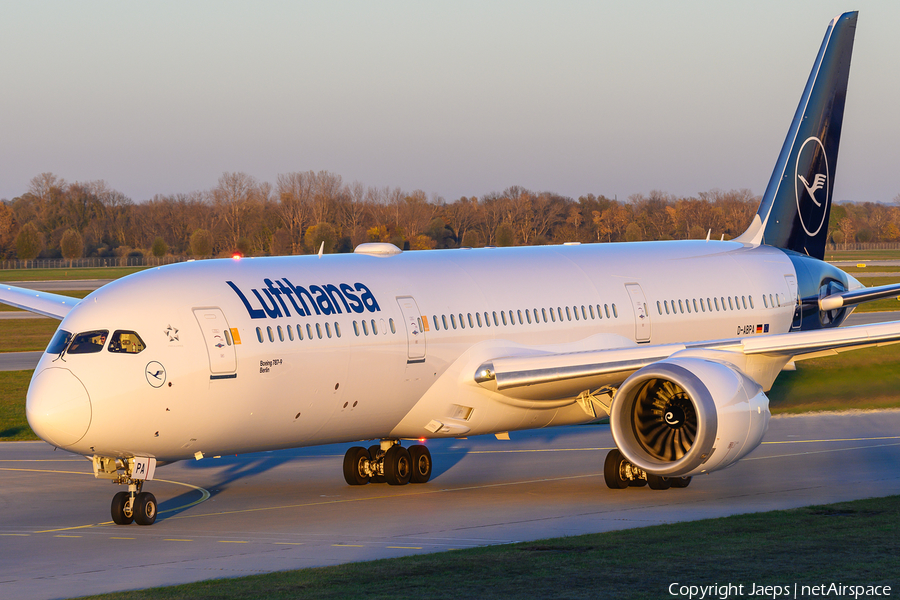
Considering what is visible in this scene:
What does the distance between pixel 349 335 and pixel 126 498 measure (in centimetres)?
436

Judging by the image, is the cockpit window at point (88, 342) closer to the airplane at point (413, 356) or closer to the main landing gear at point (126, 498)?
the airplane at point (413, 356)

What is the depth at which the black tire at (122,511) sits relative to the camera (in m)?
18.9

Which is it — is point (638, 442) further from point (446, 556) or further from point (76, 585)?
point (76, 585)

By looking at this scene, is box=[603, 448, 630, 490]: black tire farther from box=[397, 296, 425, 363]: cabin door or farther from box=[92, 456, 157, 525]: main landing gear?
box=[92, 456, 157, 525]: main landing gear

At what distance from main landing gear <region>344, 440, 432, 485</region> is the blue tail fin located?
11378mm

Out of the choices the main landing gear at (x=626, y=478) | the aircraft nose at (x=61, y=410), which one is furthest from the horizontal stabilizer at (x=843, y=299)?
the aircraft nose at (x=61, y=410)

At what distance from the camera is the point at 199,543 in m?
17.5

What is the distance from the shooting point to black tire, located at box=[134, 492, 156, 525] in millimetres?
18891

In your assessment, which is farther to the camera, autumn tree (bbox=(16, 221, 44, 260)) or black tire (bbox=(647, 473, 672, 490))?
autumn tree (bbox=(16, 221, 44, 260))

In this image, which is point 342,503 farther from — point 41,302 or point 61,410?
point 41,302

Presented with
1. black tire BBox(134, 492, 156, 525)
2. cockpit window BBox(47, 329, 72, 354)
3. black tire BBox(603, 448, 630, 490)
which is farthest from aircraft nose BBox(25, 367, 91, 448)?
black tire BBox(603, 448, 630, 490)

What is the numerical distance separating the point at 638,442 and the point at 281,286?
6567 mm

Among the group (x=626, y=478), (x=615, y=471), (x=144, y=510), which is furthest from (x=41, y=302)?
(x=626, y=478)

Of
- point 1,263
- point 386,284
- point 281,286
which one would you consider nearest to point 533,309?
point 386,284
